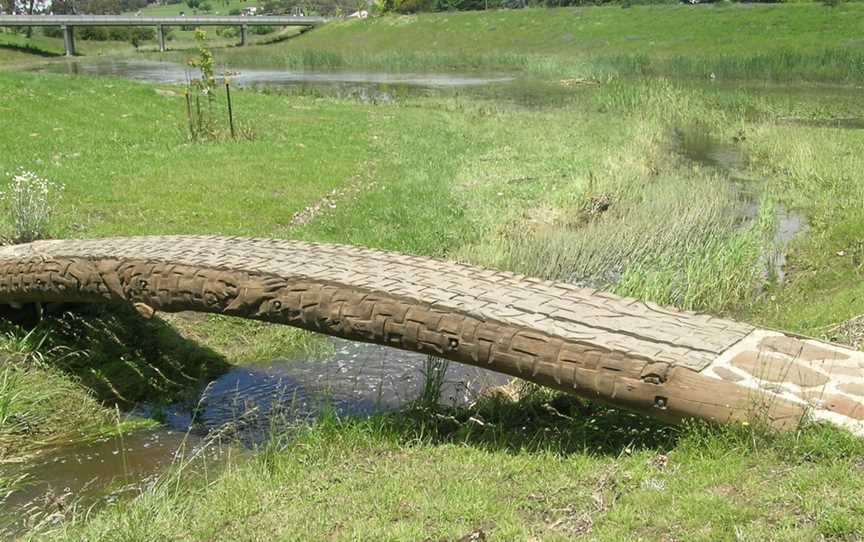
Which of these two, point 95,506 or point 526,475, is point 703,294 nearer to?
point 526,475

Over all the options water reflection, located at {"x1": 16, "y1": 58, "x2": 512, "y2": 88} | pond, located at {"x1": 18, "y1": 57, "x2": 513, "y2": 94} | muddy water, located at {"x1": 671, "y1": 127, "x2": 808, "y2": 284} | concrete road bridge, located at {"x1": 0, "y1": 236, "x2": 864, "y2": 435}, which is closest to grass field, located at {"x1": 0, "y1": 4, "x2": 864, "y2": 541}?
muddy water, located at {"x1": 671, "y1": 127, "x2": 808, "y2": 284}

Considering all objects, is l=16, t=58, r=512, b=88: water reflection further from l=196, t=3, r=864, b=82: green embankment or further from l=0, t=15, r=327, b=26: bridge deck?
l=0, t=15, r=327, b=26: bridge deck

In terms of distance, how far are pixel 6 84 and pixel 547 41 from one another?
58.9 m

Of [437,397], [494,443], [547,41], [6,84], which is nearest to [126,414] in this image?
[437,397]

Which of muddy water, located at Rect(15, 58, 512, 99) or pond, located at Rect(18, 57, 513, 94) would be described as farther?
pond, located at Rect(18, 57, 513, 94)

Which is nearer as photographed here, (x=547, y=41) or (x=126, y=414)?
(x=126, y=414)

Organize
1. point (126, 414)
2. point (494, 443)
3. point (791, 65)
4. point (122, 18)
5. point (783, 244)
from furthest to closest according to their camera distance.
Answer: point (122, 18), point (791, 65), point (783, 244), point (126, 414), point (494, 443)

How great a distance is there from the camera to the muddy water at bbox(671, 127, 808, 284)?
1368 cm

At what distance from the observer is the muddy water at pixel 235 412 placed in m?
7.08

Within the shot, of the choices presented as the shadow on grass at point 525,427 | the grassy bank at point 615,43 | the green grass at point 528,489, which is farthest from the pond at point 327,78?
the green grass at point 528,489

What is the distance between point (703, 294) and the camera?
11.4 metres

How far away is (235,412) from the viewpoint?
28.2 ft

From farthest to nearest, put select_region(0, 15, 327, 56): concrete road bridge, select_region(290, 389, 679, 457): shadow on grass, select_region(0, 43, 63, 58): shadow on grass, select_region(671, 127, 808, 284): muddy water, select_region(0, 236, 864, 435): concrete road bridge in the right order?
select_region(0, 15, 327, 56): concrete road bridge → select_region(0, 43, 63, 58): shadow on grass → select_region(671, 127, 808, 284): muddy water → select_region(290, 389, 679, 457): shadow on grass → select_region(0, 236, 864, 435): concrete road bridge

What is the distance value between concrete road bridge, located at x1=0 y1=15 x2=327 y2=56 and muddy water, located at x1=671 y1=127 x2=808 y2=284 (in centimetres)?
8576
